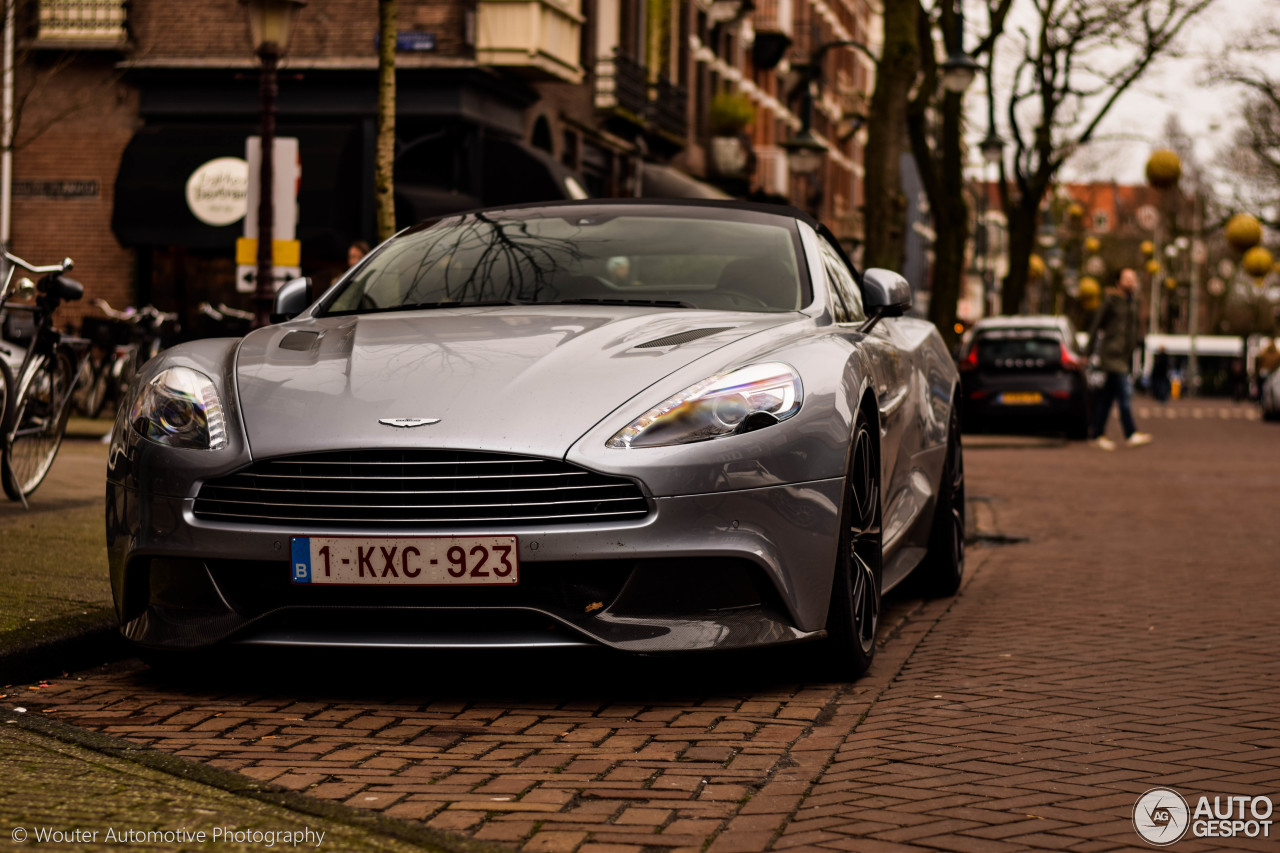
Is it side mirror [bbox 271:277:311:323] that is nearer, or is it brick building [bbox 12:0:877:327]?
side mirror [bbox 271:277:311:323]

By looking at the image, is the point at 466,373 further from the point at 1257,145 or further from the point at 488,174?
the point at 1257,145

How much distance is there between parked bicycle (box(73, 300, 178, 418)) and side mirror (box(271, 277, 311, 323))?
11.7 metres

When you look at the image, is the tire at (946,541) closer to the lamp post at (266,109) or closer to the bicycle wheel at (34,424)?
the bicycle wheel at (34,424)

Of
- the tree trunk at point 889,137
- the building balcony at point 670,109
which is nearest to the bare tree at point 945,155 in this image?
the tree trunk at point 889,137

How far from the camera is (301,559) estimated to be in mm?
4676

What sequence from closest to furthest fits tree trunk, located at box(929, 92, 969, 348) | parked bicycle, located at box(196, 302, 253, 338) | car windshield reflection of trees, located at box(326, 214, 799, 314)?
car windshield reflection of trees, located at box(326, 214, 799, 314), parked bicycle, located at box(196, 302, 253, 338), tree trunk, located at box(929, 92, 969, 348)

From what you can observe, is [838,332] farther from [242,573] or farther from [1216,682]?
[242,573]

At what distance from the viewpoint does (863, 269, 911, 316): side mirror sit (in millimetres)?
6328

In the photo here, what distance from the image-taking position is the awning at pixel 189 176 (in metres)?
21.7

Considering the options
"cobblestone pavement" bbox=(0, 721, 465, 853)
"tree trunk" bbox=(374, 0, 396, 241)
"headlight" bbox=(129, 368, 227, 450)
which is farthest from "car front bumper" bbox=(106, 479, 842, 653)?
"tree trunk" bbox=(374, 0, 396, 241)

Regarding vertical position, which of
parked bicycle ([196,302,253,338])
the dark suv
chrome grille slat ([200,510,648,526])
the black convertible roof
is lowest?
the dark suv

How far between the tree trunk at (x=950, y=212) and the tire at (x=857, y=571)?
18.3 m

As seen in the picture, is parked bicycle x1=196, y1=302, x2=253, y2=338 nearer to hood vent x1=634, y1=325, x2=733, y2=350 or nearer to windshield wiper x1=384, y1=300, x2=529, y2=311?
windshield wiper x1=384, y1=300, x2=529, y2=311

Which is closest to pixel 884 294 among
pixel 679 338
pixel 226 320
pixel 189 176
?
pixel 679 338
